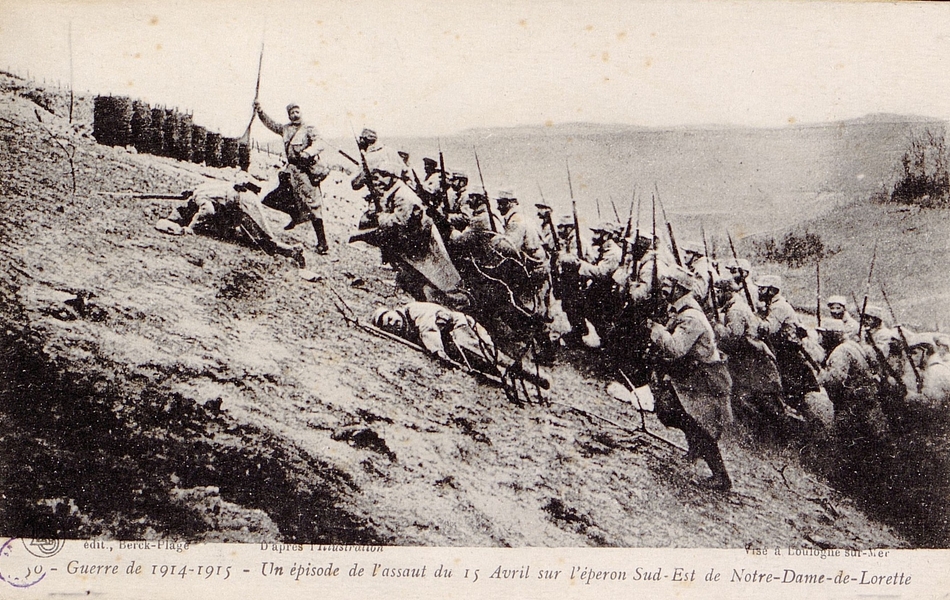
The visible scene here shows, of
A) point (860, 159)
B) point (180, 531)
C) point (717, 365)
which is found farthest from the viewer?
point (860, 159)

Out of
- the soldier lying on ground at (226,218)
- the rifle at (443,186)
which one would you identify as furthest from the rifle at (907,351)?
the soldier lying on ground at (226,218)

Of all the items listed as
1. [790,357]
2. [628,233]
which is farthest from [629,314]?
[790,357]

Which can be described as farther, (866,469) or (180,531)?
(866,469)

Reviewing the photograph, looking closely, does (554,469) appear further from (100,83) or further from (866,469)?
(100,83)

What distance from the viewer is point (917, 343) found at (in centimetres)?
421

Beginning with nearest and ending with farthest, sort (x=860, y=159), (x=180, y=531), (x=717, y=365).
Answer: (x=180, y=531) → (x=717, y=365) → (x=860, y=159)

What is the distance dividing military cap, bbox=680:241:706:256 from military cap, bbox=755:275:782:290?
40cm

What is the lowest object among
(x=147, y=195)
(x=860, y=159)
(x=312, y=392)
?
(x=312, y=392)

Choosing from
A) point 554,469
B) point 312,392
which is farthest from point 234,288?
point 554,469

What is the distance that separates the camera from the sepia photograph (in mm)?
3863

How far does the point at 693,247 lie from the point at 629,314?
2.05 ft

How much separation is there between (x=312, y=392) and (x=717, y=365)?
2.47 meters

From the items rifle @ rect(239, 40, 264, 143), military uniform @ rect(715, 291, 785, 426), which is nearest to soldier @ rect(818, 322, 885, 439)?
military uniform @ rect(715, 291, 785, 426)

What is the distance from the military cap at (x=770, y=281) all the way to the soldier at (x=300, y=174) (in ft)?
9.09
